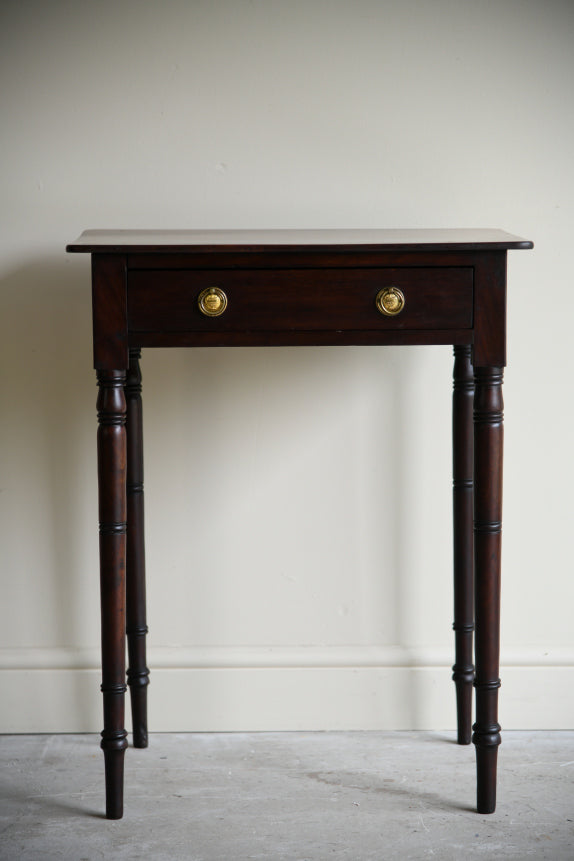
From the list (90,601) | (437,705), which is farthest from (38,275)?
(437,705)

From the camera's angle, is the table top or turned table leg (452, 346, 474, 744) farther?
turned table leg (452, 346, 474, 744)

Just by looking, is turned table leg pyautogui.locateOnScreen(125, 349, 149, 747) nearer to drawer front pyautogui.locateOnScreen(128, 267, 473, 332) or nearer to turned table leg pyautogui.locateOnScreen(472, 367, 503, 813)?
drawer front pyautogui.locateOnScreen(128, 267, 473, 332)

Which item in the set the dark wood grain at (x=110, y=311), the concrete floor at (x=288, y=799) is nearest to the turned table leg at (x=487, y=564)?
the concrete floor at (x=288, y=799)

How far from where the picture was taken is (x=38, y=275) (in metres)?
1.81

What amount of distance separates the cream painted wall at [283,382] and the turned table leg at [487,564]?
1.32 feet

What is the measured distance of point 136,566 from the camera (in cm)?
168

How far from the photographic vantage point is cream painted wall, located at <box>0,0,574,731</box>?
178cm

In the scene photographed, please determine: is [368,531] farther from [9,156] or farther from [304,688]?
[9,156]

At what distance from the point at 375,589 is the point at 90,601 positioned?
591mm

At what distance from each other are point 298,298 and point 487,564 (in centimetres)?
52

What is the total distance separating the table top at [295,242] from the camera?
1341 millimetres

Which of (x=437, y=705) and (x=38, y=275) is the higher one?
(x=38, y=275)

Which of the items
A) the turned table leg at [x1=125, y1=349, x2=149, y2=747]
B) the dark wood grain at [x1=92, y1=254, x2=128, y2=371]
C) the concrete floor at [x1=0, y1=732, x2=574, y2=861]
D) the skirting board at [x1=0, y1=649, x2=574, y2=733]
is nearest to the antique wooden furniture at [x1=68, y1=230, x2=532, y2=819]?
the dark wood grain at [x1=92, y1=254, x2=128, y2=371]

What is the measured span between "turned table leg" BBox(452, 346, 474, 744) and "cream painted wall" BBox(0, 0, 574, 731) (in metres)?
0.11
